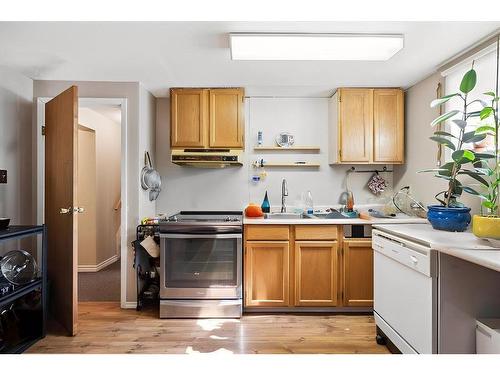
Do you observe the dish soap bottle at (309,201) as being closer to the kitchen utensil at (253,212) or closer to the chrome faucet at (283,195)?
the chrome faucet at (283,195)

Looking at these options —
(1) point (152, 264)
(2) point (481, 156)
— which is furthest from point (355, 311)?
(1) point (152, 264)

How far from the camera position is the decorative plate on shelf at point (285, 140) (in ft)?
10.9

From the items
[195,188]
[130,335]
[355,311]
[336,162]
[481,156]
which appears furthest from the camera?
[195,188]

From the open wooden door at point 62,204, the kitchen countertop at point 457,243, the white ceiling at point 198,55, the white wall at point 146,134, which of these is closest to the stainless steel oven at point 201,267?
the white wall at point 146,134

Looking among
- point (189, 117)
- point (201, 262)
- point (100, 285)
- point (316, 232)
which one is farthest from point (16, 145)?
point (316, 232)

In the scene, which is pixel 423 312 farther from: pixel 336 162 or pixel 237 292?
pixel 336 162

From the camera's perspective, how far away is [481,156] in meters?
1.88

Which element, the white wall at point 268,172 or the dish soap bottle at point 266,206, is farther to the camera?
the white wall at point 268,172

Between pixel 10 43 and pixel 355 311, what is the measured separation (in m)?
3.42

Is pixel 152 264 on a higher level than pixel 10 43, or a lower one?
lower

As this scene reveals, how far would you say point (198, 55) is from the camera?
7.49 feet

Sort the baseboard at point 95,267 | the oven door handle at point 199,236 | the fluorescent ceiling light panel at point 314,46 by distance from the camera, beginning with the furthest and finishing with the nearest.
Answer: the baseboard at point 95,267 → the oven door handle at point 199,236 → the fluorescent ceiling light panel at point 314,46

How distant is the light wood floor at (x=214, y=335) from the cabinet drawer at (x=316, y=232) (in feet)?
2.29
